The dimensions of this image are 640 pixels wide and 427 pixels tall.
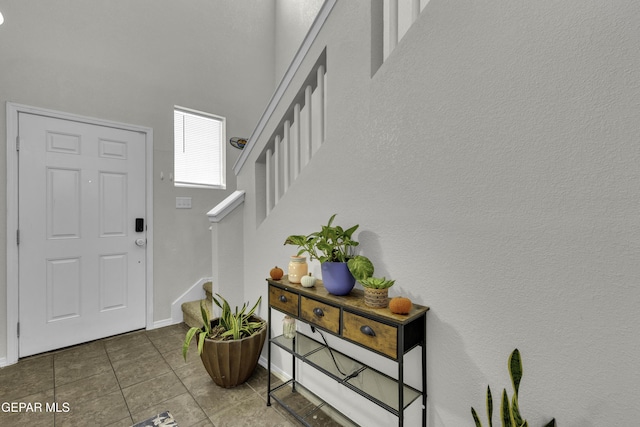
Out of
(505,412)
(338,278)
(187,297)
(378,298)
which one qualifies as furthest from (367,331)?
(187,297)

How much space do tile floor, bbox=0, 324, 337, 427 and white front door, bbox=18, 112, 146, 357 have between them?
29 centimetres

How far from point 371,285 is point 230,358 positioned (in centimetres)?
122

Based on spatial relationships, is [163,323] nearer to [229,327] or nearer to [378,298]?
[229,327]

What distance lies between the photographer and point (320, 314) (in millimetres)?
1468

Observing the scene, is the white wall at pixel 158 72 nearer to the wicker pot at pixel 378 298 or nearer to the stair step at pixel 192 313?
the stair step at pixel 192 313

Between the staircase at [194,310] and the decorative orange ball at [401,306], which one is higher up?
the decorative orange ball at [401,306]

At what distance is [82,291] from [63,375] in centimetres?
76

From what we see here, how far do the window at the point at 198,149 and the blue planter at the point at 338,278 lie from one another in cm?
244

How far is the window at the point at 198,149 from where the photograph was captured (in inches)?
130

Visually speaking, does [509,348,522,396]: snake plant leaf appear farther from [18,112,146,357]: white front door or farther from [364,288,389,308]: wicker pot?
[18,112,146,357]: white front door

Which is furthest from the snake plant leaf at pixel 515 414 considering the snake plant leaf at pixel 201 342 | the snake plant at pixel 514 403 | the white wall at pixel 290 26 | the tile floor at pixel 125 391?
the white wall at pixel 290 26

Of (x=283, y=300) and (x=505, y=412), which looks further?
(x=283, y=300)

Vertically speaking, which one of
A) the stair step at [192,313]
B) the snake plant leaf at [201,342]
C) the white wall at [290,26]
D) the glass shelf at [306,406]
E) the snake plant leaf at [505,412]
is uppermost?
the white wall at [290,26]

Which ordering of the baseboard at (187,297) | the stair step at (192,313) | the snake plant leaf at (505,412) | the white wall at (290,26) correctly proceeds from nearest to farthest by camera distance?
the snake plant leaf at (505,412)
the stair step at (192,313)
the baseboard at (187,297)
the white wall at (290,26)
